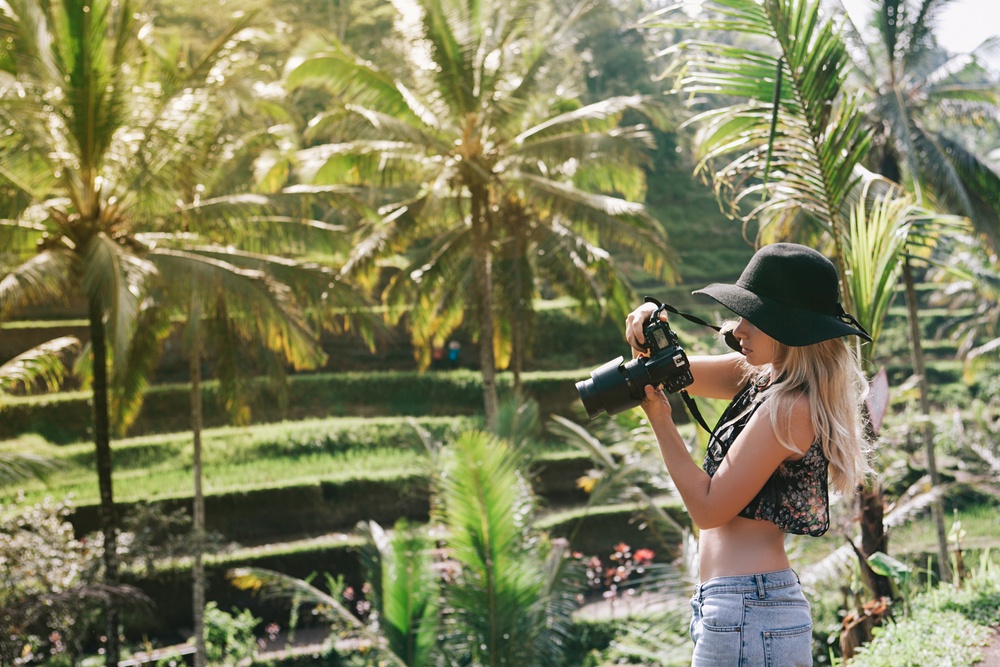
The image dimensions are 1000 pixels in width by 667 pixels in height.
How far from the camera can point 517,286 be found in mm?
13516

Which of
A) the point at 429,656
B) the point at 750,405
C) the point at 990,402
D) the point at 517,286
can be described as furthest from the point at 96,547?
the point at 990,402

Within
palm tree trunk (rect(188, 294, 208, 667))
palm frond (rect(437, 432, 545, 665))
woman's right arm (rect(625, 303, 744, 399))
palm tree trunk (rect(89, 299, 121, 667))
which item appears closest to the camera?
woman's right arm (rect(625, 303, 744, 399))

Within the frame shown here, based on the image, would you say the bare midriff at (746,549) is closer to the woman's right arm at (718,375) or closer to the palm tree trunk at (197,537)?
the woman's right arm at (718,375)

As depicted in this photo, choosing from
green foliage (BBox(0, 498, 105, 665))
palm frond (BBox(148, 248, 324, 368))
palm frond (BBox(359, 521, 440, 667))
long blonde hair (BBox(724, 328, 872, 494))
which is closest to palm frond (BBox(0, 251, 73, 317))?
palm frond (BBox(148, 248, 324, 368))

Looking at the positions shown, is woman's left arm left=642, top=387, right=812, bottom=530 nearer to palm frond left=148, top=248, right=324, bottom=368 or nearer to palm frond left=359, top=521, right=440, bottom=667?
palm frond left=359, top=521, right=440, bottom=667

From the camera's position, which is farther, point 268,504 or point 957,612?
point 268,504

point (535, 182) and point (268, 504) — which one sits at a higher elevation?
point (535, 182)

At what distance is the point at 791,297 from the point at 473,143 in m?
10.9

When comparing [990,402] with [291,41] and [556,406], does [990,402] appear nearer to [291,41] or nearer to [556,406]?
[556,406]

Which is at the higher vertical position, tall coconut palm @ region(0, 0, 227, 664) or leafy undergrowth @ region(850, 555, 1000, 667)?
tall coconut palm @ region(0, 0, 227, 664)

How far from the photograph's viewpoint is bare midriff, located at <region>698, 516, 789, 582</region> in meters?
1.83

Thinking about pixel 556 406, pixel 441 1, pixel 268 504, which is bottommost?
pixel 268 504

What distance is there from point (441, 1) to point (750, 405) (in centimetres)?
1055

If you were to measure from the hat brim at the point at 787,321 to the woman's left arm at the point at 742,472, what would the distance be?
0.41 feet
